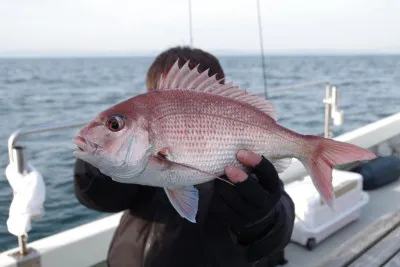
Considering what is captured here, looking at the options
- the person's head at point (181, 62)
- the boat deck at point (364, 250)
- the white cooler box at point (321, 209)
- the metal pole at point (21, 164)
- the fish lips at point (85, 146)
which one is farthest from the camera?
the white cooler box at point (321, 209)

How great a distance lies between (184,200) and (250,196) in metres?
0.29

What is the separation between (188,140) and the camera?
120cm

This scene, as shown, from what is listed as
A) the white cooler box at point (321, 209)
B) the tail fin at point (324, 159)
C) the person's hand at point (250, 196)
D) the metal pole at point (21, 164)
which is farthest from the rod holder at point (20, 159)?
the white cooler box at point (321, 209)

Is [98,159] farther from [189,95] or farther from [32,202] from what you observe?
[32,202]

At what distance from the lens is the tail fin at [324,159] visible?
136 centimetres

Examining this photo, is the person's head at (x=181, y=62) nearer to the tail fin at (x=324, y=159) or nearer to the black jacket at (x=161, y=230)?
the black jacket at (x=161, y=230)

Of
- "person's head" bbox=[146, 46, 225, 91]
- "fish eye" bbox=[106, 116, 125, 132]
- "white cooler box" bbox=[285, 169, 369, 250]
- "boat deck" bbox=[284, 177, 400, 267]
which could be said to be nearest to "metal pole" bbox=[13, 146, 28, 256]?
"person's head" bbox=[146, 46, 225, 91]

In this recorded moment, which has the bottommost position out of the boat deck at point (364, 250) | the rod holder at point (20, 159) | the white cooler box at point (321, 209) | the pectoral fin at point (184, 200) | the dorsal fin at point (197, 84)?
the white cooler box at point (321, 209)

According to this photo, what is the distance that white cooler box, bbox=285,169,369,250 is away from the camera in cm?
310

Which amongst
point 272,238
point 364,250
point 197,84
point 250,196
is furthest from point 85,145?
point 364,250

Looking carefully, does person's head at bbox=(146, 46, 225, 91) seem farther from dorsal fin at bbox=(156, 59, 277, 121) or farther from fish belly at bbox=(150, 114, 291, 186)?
fish belly at bbox=(150, 114, 291, 186)

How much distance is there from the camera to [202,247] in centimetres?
175

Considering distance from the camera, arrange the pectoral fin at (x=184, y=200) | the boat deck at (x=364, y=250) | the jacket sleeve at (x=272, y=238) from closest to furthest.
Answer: the pectoral fin at (x=184, y=200) → the jacket sleeve at (x=272, y=238) → the boat deck at (x=364, y=250)

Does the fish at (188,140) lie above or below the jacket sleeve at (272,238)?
above
